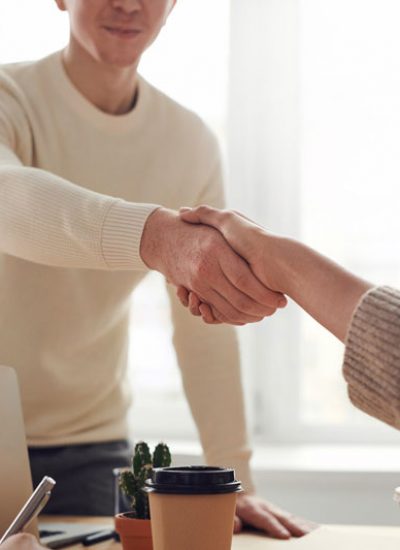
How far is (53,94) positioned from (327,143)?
1.23 metres

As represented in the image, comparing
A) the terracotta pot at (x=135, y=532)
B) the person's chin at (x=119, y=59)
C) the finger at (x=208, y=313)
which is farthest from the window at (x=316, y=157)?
the terracotta pot at (x=135, y=532)

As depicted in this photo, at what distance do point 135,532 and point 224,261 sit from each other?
38cm

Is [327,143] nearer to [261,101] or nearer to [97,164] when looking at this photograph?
[261,101]

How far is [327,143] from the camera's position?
289cm

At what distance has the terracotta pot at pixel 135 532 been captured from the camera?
121 centimetres

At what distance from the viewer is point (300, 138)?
9.47ft

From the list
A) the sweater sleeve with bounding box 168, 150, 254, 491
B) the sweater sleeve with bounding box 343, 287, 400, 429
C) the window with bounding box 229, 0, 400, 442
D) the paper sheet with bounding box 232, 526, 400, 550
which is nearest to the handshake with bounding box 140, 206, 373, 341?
the sweater sleeve with bounding box 343, 287, 400, 429

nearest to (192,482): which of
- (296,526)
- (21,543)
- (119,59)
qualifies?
(21,543)

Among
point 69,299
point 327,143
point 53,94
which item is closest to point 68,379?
point 69,299

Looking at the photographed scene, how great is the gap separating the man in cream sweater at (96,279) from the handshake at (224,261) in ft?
1.12

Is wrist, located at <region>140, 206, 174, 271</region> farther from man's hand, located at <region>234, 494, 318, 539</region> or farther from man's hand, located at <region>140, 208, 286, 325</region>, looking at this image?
man's hand, located at <region>234, 494, 318, 539</region>

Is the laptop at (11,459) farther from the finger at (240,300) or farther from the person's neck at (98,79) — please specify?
the person's neck at (98,79)

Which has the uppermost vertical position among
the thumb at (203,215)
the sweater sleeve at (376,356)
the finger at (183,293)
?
the thumb at (203,215)

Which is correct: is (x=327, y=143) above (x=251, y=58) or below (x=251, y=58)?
below
